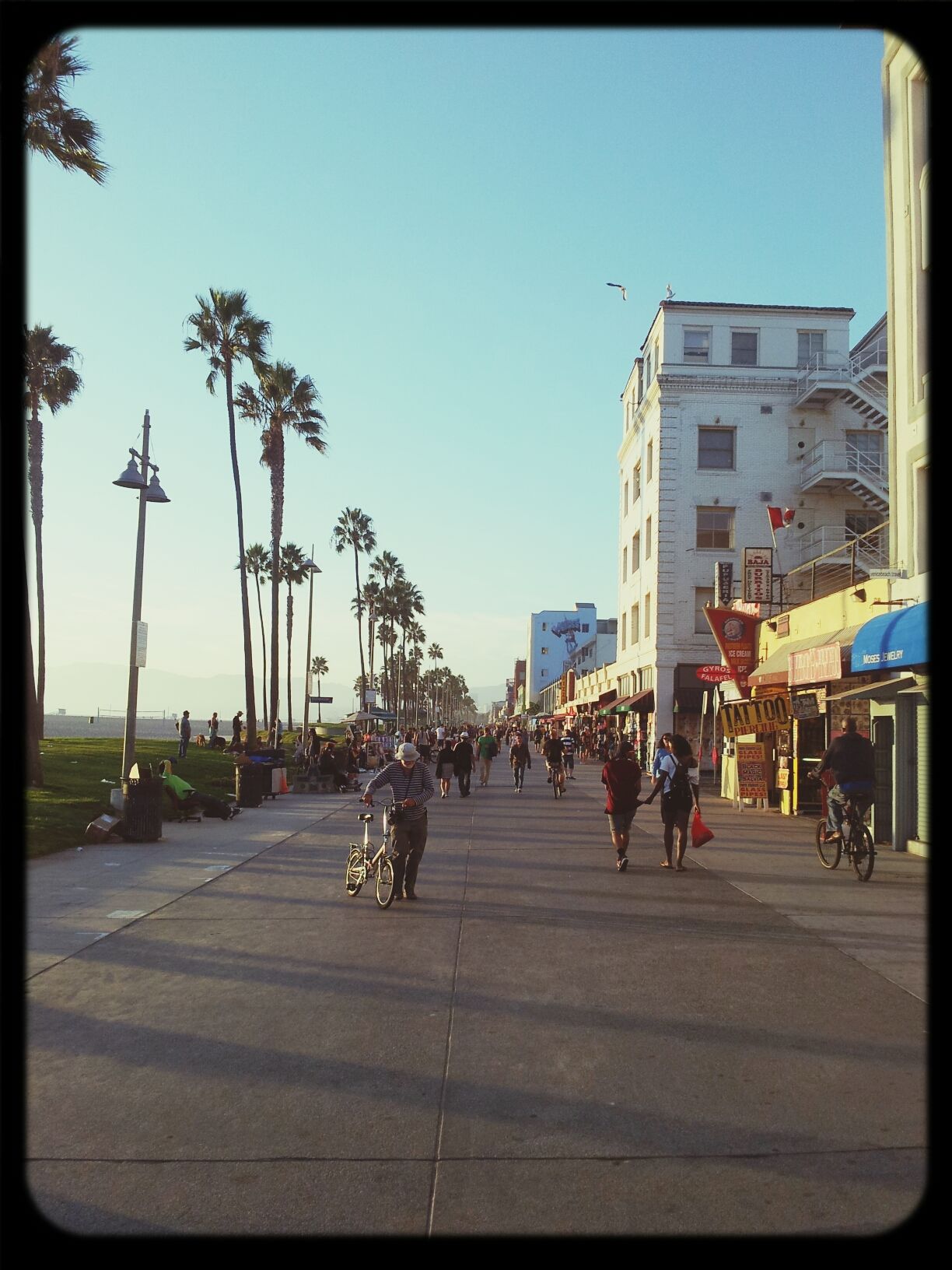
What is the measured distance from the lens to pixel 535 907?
37.6 ft

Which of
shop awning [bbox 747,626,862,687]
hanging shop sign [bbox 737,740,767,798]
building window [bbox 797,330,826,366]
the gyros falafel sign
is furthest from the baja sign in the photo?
building window [bbox 797,330,826,366]

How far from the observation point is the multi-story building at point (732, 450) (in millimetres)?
41250

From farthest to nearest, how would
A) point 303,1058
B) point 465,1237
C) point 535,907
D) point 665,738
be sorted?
point 665,738 → point 535,907 → point 303,1058 → point 465,1237

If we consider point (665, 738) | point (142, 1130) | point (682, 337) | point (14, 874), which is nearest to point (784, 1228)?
point (142, 1130)

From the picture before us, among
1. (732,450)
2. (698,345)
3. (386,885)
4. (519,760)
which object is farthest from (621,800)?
(698,345)

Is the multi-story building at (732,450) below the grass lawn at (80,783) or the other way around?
the other way around

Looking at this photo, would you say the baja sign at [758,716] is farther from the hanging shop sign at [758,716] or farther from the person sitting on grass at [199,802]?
the person sitting on grass at [199,802]

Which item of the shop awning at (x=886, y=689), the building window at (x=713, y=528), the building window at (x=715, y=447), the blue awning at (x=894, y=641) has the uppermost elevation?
the building window at (x=715, y=447)

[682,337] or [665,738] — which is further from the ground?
[682,337]

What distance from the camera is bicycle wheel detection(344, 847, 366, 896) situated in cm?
1218

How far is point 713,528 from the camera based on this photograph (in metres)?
42.1

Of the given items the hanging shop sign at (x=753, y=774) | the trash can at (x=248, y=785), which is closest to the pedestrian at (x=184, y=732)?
the trash can at (x=248, y=785)

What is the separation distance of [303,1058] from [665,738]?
30.8 ft

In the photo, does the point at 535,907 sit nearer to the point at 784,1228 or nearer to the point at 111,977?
the point at 111,977
